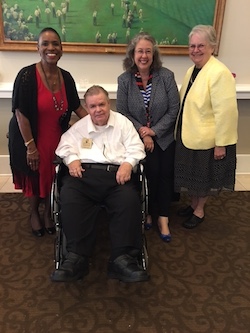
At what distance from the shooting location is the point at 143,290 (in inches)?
73.3

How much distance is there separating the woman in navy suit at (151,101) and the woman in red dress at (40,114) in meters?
0.37

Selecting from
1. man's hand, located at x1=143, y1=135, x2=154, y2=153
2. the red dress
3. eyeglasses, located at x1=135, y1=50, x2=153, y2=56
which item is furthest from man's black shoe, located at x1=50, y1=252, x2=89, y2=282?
eyeglasses, located at x1=135, y1=50, x2=153, y2=56

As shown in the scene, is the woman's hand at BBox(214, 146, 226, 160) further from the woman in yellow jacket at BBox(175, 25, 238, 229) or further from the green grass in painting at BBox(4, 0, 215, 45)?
the green grass in painting at BBox(4, 0, 215, 45)

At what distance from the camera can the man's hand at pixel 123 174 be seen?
1892mm

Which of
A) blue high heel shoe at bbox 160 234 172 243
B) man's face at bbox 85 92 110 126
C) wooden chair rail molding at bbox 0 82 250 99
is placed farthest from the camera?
wooden chair rail molding at bbox 0 82 250 99

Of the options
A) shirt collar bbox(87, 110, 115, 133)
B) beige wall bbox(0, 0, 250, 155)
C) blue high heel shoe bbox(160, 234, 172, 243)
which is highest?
beige wall bbox(0, 0, 250, 155)

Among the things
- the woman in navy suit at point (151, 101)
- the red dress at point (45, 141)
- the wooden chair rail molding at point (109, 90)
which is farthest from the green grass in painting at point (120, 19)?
the red dress at point (45, 141)

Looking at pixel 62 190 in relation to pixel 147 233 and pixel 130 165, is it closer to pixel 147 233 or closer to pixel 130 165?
pixel 130 165

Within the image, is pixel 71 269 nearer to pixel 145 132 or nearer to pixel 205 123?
pixel 145 132

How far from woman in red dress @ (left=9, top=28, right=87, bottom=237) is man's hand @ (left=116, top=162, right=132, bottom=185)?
1.73 feet

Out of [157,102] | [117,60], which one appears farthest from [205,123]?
[117,60]

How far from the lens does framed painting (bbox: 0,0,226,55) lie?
104 inches

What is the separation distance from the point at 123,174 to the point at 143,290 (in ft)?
2.32

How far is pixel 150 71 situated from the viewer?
7.20 feet
